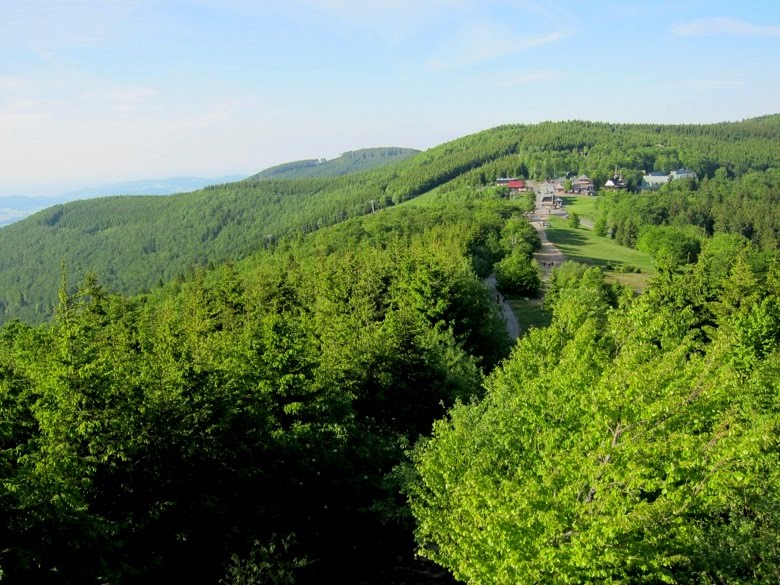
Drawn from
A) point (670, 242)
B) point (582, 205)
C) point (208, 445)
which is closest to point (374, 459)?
point (208, 445)

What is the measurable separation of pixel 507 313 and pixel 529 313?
2.80 meters

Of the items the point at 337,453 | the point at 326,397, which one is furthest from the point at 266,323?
the point at 337,453

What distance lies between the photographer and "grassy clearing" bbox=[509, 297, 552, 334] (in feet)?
211

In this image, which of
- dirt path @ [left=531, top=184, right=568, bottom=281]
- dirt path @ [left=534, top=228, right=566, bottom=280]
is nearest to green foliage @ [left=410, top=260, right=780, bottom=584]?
dirt path @ [left=531, top=184, right=568, bottom=281]

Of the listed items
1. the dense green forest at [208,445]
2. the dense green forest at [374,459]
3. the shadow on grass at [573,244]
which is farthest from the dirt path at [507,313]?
the dense green forest at [208,445]

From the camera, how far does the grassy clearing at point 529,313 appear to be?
6444 cm

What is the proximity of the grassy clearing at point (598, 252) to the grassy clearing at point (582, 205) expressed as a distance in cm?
2133

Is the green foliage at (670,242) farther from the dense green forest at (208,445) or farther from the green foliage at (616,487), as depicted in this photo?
the green foliage at (616,487)

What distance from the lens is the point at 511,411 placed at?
19.4 metres

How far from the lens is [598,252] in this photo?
373 ft

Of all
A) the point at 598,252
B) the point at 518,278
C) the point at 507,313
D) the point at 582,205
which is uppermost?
the point at 582,205

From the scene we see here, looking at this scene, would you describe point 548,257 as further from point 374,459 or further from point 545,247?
point 374,459

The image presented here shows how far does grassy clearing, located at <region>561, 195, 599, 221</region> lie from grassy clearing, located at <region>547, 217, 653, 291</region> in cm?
2133

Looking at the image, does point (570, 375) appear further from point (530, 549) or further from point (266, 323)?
point (266, 323)
